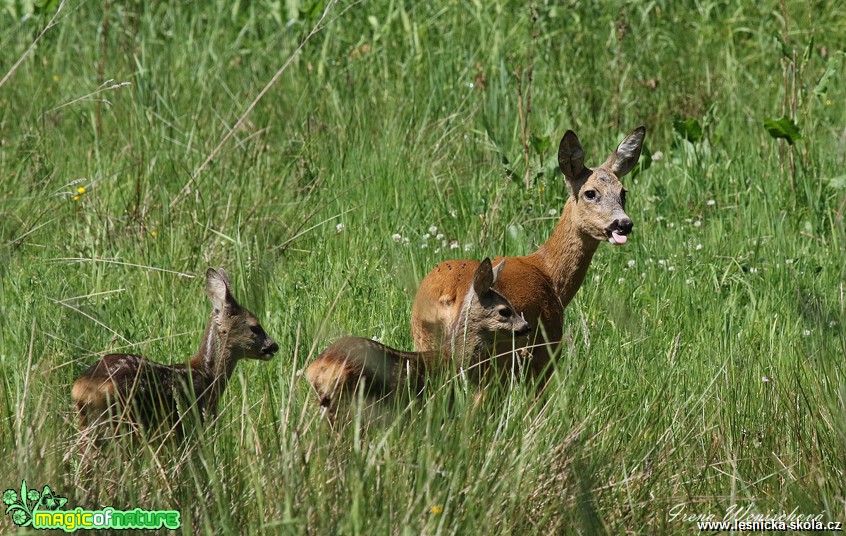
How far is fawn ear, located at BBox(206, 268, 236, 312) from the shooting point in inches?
181

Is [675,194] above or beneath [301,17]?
beneath

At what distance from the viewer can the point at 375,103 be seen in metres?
7.94

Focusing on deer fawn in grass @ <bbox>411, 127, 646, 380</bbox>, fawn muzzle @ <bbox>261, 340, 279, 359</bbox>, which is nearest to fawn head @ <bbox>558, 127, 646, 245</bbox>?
deer fawn in grass @ <bbox>411, 127, 646, 380</bbox>

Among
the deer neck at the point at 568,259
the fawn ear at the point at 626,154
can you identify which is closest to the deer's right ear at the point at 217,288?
the deer neck at the point at 568,259

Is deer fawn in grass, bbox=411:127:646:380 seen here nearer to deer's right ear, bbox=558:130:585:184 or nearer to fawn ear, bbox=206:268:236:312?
deer's right ear, bbox=558:130:585:184

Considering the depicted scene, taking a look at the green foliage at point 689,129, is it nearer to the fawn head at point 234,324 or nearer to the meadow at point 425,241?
the meadow at point 425,241

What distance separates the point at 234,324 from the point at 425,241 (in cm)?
186

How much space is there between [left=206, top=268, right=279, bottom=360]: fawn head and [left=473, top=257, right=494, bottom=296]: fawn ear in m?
0.78

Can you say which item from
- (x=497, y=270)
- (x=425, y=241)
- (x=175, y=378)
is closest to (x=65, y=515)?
(x=175, y=378)

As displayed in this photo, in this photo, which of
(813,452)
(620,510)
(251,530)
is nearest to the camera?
(251,530)

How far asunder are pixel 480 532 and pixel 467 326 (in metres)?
1.39

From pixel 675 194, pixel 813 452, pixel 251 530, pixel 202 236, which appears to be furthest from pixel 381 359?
pixel 675 194

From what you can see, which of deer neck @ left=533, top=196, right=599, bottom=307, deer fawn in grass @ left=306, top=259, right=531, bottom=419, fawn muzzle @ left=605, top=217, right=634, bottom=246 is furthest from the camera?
deer neck @ left=533, top=196, right=599, bottom=307

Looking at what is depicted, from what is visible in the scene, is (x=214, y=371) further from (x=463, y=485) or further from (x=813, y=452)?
(x=813, y=452)
